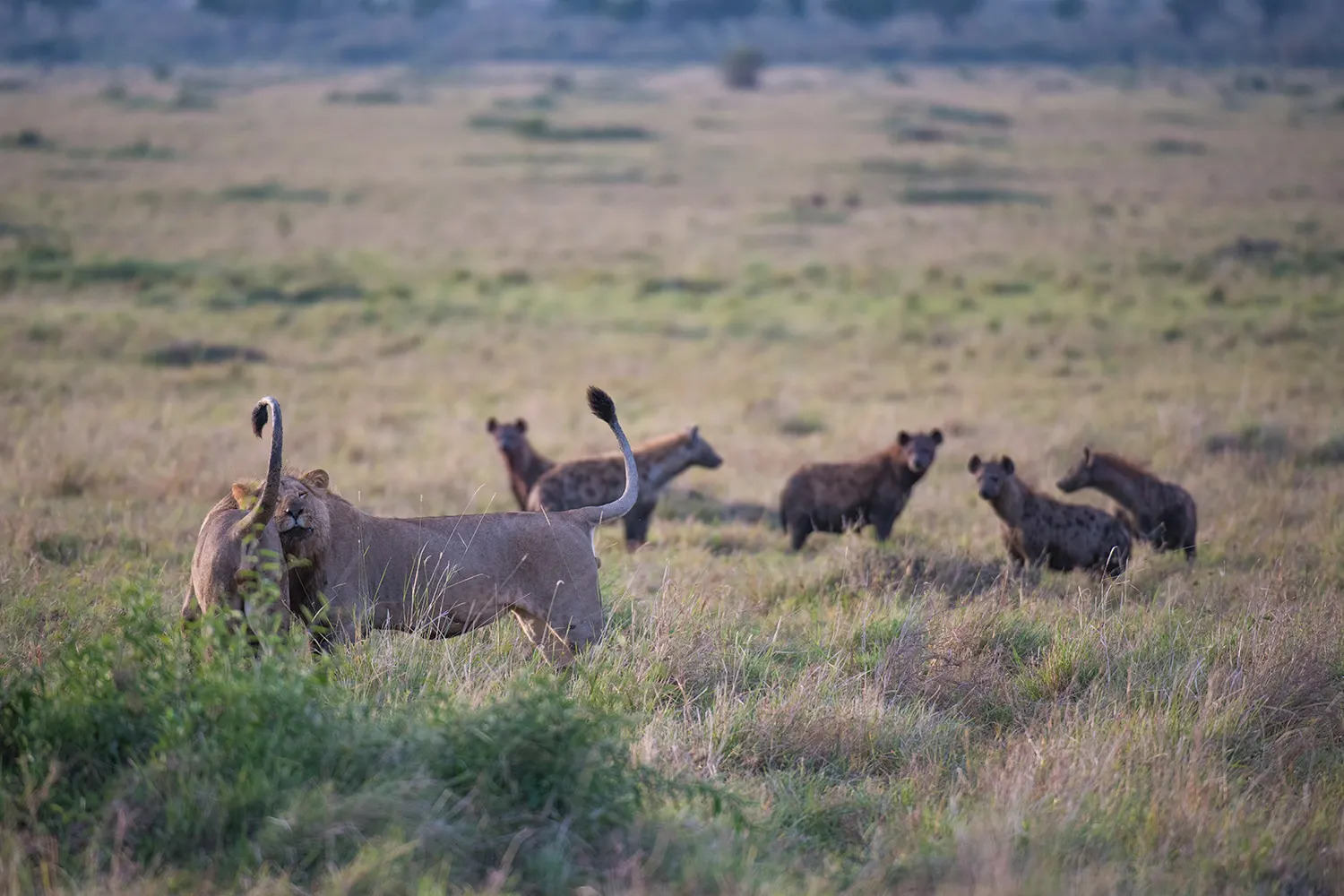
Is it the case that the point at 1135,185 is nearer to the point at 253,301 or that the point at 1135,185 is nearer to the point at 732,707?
the point at 253,301

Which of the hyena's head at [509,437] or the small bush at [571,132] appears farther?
the small bush at [571,132]

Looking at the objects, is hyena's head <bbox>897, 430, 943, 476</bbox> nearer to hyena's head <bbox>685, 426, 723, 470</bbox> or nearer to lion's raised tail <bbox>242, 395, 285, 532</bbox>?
hyena's head <bbox>685, 426, 723, 470</bbox>

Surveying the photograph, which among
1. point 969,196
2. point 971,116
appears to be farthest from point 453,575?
point 971,116

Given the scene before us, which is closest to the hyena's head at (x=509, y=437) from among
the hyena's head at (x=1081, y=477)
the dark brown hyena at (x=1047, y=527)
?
the dark brown hyena at (x=1047, y=527)

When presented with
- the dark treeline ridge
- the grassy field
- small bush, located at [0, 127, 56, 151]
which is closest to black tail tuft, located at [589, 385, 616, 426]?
the grassy field

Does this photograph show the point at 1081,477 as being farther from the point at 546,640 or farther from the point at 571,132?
the point at 571,132

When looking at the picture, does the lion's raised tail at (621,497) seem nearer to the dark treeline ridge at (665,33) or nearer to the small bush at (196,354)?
the small bush at (196,354)

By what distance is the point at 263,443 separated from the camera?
1370cm

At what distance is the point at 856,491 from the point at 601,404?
5.28 metres

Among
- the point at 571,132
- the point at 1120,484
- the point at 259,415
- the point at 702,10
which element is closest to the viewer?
the point at 259,415

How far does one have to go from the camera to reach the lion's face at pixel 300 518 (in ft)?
18.5

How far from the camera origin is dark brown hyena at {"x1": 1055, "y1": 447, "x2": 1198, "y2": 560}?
10.6 m

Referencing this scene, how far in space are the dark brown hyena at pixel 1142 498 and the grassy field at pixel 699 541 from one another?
0.30m

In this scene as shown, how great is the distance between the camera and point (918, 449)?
11336 mm
